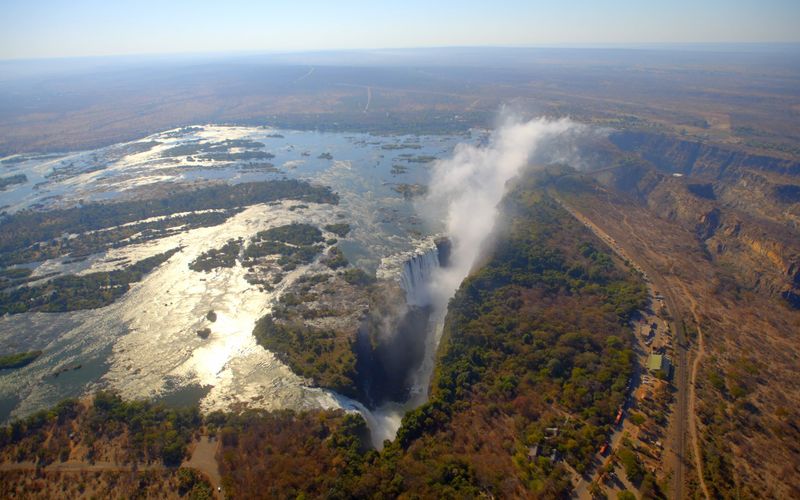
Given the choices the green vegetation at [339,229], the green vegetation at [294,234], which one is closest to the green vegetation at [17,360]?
the green vegetation at [294,234]

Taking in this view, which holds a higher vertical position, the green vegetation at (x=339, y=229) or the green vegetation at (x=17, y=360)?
the green vegetation at (x=339, y=229)

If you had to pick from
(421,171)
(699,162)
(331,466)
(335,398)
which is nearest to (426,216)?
(421,171)

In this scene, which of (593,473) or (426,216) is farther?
(426,216)

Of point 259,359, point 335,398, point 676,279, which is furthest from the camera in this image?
point 676,279

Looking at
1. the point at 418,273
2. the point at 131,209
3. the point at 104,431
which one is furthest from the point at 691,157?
the point at 104,431

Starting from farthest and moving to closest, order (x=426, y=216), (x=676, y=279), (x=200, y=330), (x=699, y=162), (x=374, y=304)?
(x=699, y=162), (x=426, y=216), (x=676, y=279), (x=374, y=304), (x=200, y=330)

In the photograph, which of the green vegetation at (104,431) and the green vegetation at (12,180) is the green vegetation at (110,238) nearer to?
the green vegetation at (104,431)

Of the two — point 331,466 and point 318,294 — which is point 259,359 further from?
point 331,466
